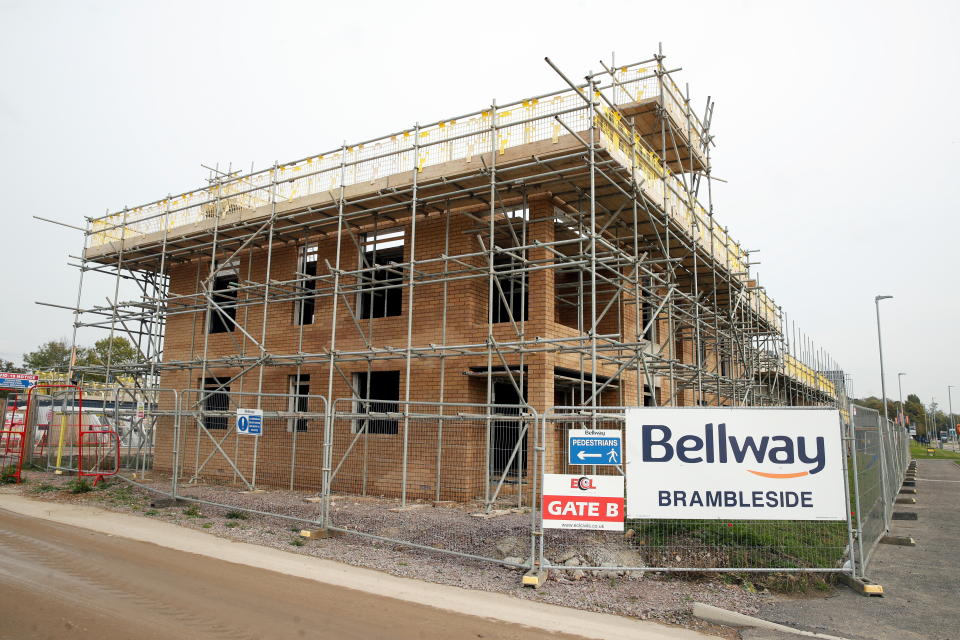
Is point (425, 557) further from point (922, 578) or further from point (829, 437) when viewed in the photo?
point (922, 578)

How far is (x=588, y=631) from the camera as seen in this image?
6223 millimetres

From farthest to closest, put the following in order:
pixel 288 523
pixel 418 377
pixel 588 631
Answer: pixel 418 377 < pixel 288 523 < pixel 588 631

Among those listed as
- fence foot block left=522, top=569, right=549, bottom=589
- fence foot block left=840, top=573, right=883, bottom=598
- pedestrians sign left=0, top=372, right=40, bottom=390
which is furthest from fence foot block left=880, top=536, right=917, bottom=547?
pedestrians sign left=0, top=372, right=40, bottom=390

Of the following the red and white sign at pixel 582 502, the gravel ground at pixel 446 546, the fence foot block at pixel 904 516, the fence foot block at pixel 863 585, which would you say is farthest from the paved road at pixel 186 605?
the fence foot block at pixel 904 516

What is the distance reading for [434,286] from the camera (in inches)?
599

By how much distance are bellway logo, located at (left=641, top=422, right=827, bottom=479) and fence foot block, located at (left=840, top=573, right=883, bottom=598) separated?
1293mm

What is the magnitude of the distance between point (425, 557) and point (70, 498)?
9.41 m

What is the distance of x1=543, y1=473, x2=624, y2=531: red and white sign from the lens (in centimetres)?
791

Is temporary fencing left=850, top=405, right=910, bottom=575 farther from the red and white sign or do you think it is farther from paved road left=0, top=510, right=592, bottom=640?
paved road left=0, top=510, right=592, bottom=640

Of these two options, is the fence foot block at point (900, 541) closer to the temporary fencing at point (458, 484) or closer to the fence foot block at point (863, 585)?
the temporary fencing at point (458, 484)

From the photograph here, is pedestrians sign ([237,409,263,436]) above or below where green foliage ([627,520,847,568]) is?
above

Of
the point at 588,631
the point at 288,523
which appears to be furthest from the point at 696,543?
the point at 288,523

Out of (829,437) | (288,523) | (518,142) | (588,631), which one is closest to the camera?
(588,631)

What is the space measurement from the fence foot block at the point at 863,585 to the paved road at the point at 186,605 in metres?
3.88
